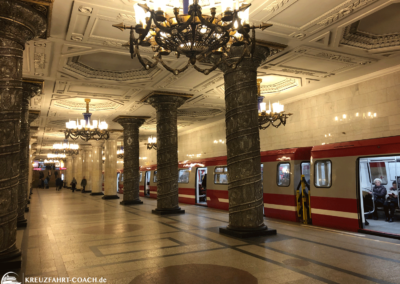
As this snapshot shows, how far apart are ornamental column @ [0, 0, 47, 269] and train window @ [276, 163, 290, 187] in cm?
793

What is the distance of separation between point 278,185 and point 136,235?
5.16m

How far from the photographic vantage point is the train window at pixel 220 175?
45.8 feet

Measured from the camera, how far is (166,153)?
→ 40.5 ft

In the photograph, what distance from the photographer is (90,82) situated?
1080 centimetres

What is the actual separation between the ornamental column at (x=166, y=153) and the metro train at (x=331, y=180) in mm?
2539

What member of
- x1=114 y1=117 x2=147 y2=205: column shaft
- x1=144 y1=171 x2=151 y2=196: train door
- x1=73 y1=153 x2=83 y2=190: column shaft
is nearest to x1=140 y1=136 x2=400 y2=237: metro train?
x1=114 y1=117 x2=147 y2=205: column shaft

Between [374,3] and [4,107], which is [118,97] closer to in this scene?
[4,107]

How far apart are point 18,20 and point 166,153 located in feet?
24.9

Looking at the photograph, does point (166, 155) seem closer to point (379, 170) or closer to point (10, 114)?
point (10, 114)

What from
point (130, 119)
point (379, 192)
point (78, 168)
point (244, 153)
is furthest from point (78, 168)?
point (379, 192)

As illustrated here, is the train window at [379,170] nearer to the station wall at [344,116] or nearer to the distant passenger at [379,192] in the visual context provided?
the distant passenger at [379,192]

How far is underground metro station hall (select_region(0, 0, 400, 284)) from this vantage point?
482cm

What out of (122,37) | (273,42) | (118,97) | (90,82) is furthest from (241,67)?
(118,97)

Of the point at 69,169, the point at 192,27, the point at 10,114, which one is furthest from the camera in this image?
the point at 69,169
